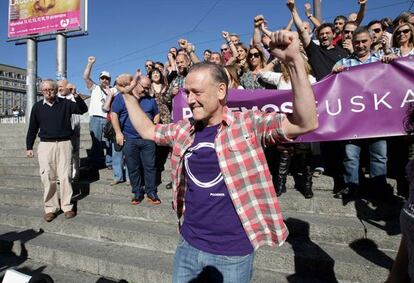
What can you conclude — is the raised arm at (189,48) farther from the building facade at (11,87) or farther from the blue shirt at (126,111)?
the building facade at (11,87)

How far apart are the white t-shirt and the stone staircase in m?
1.53

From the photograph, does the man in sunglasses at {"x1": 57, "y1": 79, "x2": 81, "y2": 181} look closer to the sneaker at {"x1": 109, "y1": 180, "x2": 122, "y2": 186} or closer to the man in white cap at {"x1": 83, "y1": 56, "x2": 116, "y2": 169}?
the man in white cap at {"x1": 83, "y1": 56, "x2": 116, "y2": 169}

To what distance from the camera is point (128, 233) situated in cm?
457

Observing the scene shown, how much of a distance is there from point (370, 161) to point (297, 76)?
3193 millimetres

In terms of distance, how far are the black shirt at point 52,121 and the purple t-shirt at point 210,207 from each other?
3949mm

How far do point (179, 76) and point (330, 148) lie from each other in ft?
10.1

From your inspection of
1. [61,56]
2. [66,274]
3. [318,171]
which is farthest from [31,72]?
[318,171]

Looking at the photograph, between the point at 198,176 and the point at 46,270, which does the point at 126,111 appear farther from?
the point at 198,176

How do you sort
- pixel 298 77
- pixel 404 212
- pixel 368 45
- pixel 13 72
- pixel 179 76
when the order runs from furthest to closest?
1. pixel 13 72
2. pixel 179 76
3. pixel 368 45
4. pixel 298 77
5. pixel 404 212

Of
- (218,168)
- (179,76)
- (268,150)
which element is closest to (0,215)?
(179,76)

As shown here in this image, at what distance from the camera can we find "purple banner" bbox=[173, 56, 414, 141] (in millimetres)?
4199

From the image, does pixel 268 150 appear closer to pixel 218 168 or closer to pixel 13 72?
pixel 218 168

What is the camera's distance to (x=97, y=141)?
24.0ft

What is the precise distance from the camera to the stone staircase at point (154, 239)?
350 cm
